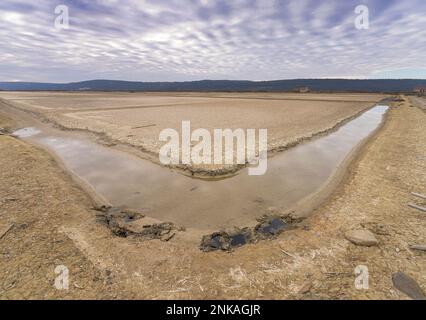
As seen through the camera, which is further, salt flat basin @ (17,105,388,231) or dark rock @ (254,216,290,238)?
salt flat basin @ (17,105,388,231)

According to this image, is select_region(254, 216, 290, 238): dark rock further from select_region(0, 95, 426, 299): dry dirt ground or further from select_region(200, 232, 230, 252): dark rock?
select_region(200, 232, 230, 252): dark rock

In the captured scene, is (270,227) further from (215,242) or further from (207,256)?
(207,256)

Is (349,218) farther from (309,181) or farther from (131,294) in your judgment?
(131,294)

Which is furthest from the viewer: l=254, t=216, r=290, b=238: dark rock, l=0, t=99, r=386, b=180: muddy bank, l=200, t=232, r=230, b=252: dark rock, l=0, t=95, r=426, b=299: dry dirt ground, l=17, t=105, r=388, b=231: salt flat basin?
l=0, t=99, r=386, b=180: muddy bank

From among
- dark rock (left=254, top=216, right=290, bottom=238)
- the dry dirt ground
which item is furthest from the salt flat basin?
the dry dirt ground

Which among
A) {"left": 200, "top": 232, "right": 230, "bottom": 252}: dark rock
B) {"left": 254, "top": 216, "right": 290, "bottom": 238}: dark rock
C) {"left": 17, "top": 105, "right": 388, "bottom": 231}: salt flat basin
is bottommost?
{"left": 200, "top": 232, "right": 230, "bottom": 252}: dark rock

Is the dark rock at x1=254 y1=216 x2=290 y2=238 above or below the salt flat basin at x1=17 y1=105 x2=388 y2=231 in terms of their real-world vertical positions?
below

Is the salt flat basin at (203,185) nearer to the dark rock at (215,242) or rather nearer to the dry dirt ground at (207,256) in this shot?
the dark rock at (215,242)

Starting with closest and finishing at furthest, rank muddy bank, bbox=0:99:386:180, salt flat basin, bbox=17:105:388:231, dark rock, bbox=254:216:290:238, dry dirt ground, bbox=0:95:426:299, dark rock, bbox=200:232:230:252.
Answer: dry dirt ground, bbox=0:95:426:299 < dark rock, bbox=200:232:230:252 < dark rock, bbox=254:216:290:238 < salt flat basin, bbox=17:105:388:231 < muddy bank, bbox=0:99:386:180

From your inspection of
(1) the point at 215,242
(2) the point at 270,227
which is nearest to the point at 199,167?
(2) the point at 270,227
